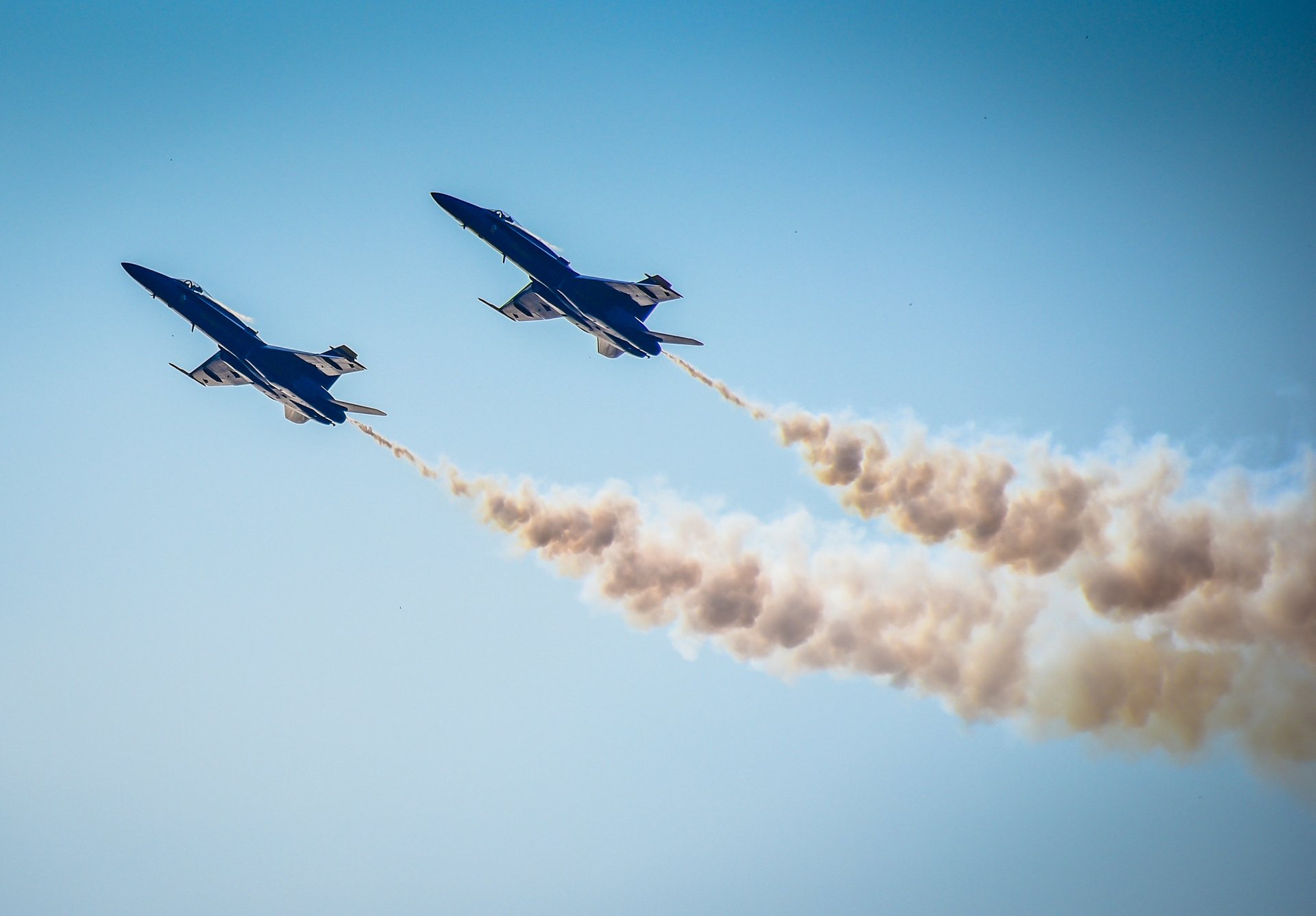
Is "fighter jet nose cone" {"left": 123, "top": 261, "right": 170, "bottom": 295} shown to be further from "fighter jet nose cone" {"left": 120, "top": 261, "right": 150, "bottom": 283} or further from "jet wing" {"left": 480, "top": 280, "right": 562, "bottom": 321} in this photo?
"jet wing" {"left": 480, "top": 280, "right": 562, "bottom": 321}

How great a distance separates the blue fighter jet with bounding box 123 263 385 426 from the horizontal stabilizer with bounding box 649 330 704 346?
12.6 m

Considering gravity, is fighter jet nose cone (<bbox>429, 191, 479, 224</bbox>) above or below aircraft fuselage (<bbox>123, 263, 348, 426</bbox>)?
above

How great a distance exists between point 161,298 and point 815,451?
31101 millimetres

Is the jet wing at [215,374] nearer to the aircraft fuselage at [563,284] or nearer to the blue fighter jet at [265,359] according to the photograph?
the blue fighter jet at [265,359]

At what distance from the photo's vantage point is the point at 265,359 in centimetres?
6388

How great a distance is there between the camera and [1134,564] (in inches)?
2564

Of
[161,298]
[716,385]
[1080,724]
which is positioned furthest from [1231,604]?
[161,298]

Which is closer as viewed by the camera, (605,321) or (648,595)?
(605,321)

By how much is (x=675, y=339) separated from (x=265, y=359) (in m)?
18.7

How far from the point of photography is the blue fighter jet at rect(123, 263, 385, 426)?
2495 inches

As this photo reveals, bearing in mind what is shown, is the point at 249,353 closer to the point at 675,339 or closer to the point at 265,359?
the point at 265,359

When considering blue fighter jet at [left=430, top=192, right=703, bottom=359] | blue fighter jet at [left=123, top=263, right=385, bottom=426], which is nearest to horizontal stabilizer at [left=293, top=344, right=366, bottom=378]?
blue fighter jet at [left=123, top=263, right=385, bottom=426]

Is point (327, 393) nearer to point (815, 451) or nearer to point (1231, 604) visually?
point (815, 451)

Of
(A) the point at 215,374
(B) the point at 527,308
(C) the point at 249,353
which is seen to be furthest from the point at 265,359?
(B) the point at 527,308
